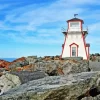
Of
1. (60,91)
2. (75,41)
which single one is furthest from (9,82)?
(75,41)

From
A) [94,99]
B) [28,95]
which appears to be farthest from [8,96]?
[94,99]

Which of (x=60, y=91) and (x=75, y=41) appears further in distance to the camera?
(x=75, y=41)

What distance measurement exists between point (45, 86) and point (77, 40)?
36.7 metres

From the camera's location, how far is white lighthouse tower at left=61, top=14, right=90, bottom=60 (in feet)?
144

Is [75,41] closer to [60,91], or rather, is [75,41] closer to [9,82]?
[9,82]

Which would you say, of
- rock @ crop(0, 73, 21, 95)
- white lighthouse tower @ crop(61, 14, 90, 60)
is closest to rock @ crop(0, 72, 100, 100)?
rock @ crop(0, 73, 21, 95)

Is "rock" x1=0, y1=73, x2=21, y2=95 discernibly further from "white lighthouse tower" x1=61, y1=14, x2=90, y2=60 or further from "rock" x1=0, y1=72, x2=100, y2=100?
"white lighthouse tower" x1=61, y1=14, x2=90, y2=60

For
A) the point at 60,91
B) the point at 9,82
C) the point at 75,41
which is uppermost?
the point at 75,41

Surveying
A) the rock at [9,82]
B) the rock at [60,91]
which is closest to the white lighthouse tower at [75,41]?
the rock at [9,82]

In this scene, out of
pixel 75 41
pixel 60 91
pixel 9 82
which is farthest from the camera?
pixel 75 41

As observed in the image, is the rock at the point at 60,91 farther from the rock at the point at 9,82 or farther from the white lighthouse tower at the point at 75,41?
the white lighthouse tower at the point at 75,41

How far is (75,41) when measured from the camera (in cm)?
4444

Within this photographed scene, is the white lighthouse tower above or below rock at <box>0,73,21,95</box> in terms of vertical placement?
above

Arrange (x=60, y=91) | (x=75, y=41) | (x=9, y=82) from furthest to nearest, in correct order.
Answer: (x=75, y=41)
(x=9, y=82)
(x=60, y=91)
